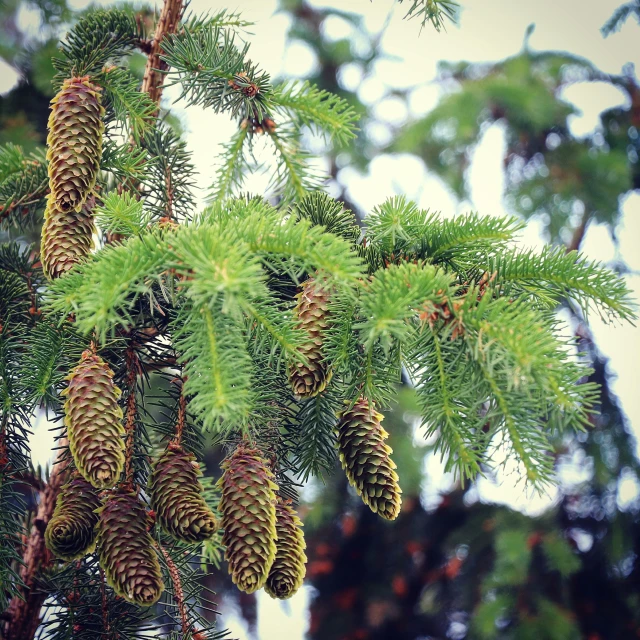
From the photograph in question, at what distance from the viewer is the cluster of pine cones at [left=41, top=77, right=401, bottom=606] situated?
0.55m

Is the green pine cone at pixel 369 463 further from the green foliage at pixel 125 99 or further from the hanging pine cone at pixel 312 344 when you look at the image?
the green foliage at pixel 125 99

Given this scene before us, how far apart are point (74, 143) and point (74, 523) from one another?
38 cm

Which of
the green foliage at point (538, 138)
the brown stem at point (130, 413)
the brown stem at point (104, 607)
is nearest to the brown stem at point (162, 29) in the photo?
the brown stem at point (130, 413)

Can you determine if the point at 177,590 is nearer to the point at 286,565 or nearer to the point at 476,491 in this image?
the point at 286,565

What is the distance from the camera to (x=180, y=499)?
574mm

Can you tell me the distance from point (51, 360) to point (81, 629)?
0.31m

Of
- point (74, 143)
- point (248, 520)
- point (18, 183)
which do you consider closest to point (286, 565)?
point (248, 520)

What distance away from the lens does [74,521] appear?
0.61 meters

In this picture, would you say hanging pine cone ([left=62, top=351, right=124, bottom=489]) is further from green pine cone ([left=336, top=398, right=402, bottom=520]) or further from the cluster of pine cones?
green pine cone ([left=336, top=398, right=402, bottom=520])

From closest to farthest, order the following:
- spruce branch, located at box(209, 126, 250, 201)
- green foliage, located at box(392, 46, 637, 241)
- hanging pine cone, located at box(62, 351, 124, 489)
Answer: hanging pine cone, located at box(62, 351, 124, 489) < spruce branch, located at box(209, 126, 250, 201) < green foliage, located at box(392, 46, 637, 241)

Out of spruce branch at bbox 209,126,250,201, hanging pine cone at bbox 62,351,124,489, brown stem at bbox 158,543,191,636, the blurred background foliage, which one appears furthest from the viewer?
the blurred background foliage

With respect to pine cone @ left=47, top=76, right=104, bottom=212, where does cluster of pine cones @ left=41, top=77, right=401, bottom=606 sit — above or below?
below

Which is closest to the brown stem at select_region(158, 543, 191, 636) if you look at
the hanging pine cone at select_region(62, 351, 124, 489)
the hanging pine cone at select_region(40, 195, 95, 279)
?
the hanging pine cone at select_region(62, 351, 124, 489)

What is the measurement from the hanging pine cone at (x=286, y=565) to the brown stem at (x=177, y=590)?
101 mm
